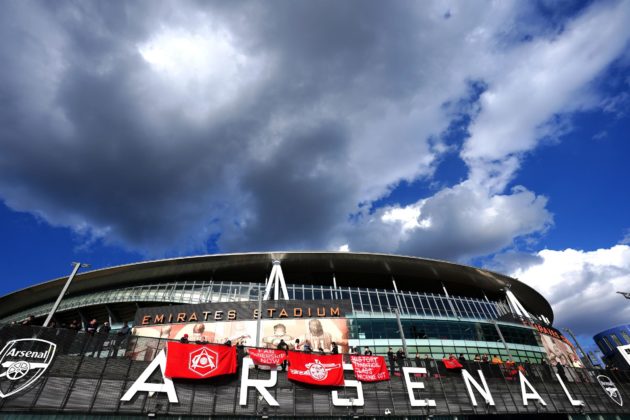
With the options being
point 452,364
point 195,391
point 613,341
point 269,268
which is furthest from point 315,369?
point 613,341

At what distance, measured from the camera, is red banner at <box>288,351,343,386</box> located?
52.1 feet

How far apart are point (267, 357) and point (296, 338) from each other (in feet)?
53.7

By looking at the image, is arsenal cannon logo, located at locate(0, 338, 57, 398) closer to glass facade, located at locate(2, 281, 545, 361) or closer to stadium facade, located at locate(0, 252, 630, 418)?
stadium facade, located at locate(0, 252, 630, 418)

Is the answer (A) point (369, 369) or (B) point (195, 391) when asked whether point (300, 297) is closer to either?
(A) point (369, 369)

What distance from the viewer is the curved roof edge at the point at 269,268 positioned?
136ft

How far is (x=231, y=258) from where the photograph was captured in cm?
4138

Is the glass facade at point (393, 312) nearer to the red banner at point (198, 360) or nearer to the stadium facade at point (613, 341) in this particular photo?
the red banner at point (198, 360)

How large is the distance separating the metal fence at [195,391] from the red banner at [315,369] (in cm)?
38

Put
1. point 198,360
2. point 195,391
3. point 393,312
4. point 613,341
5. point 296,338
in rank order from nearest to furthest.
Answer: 1. point 195,391
2. point 198,360
3. point 296,338
4. point 393,312
5. point 613,341

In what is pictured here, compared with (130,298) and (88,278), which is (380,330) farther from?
(88,278)

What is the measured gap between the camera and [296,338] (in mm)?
31406

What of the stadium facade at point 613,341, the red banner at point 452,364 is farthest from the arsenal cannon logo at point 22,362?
the stadium facade at point 613,341

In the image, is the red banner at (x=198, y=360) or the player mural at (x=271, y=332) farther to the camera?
the player mural at (x=271, y=332)

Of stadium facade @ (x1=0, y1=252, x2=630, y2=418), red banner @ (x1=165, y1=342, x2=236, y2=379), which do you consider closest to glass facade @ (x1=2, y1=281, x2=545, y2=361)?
stadium facade @ (x1=0, y1=252, x2=630, y2=418)
